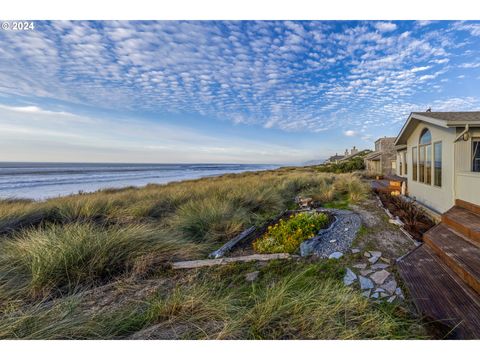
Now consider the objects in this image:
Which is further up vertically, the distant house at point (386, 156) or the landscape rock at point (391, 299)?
the distant house at point (386, 156)

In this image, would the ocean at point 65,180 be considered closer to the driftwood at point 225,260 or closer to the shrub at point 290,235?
the driftwood at point 225,260

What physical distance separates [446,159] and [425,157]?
1.72 metres

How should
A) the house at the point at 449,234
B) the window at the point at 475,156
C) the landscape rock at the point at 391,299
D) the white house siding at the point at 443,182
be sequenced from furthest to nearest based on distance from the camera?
the white house siding at the point at 443,182 < the window at the point at 475,156 < the landscape rock at the point at 391,299 < the house at the point at 449,234

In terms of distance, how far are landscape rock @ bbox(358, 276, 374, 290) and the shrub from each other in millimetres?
1197

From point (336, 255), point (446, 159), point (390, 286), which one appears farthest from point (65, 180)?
point (446, 159)

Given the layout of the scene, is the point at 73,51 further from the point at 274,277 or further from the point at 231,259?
the point at 274,277

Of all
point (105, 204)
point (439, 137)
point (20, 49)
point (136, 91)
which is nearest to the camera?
point (20, 49)

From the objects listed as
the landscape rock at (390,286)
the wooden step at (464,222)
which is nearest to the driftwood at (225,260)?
the landscape rock at (390,286)

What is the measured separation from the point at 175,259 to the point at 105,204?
4739 mm

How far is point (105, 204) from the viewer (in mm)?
6672

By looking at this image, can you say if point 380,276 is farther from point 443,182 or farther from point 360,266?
point 443,182

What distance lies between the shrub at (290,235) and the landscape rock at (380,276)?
1301 mm

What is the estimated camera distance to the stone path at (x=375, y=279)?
7.89ft
